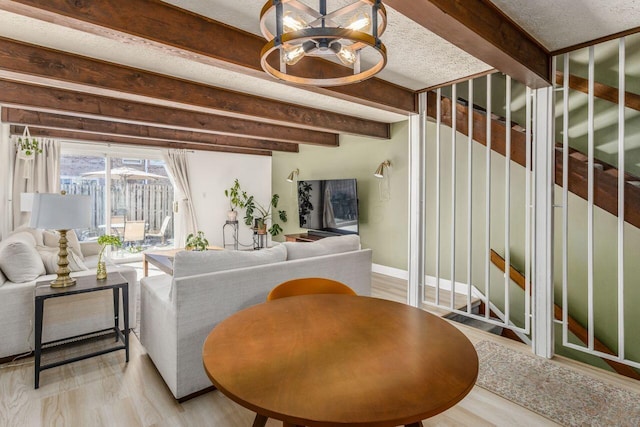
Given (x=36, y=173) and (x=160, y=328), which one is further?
(x=36, y=173)

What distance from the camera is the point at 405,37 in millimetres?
2330

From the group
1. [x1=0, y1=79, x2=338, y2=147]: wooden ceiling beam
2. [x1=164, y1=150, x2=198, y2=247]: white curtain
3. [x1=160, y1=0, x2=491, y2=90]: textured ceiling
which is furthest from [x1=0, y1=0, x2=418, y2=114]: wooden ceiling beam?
[x1=164, y1=150, x2=198, y2=247]: white curtain

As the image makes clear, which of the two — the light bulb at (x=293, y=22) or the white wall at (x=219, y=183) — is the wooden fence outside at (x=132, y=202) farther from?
the light bulb at (x=293, y=22)

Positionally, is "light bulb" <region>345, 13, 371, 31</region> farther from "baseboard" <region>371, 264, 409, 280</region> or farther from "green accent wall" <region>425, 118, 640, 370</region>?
"baseboard" <region>371, 264, 409, 280</region>

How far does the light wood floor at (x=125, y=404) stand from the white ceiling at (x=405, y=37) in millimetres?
2163

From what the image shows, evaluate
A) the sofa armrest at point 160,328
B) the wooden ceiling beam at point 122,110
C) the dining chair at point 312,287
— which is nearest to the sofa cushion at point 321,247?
the dining chair at point 312,287

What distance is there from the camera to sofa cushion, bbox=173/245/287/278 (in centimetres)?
207

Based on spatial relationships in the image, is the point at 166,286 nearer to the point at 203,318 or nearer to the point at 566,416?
the point at 203,318

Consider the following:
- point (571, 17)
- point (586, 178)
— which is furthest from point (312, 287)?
point (586, 178)

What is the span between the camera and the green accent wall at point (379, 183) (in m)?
5.04

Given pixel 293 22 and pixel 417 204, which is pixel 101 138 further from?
pixel 293 22

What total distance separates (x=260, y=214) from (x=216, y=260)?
582 centimetres

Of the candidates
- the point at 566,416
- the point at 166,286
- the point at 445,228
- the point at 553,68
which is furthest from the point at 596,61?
the point at 166,286

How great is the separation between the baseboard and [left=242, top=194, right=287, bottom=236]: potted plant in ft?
9.14
